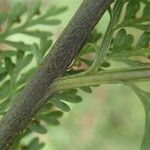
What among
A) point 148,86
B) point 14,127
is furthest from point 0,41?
point 148,86

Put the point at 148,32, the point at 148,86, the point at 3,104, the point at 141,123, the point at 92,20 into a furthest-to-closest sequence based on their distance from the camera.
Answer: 1. the point at 141,123
2. the point at 148,86
3. the point at 3,104
4. the point at 148,32
5. the point at 92,20

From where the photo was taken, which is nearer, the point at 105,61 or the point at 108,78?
the point at 108,78

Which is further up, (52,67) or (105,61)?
(105,61)

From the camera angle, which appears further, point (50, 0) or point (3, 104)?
point (50, 0)

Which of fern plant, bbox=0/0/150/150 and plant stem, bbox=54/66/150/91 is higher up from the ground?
fern plant, bbox=0/0/150/150

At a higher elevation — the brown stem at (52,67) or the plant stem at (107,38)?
the plant stem at (107,38)

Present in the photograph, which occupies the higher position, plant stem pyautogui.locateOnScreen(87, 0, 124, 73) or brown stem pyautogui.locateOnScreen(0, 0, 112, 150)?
plant stem pyautogui.locateOnScreen(87, 0, 124, 73)

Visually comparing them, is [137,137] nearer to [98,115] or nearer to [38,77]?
[98,115]

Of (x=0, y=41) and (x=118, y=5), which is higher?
(x=0, y=41)
